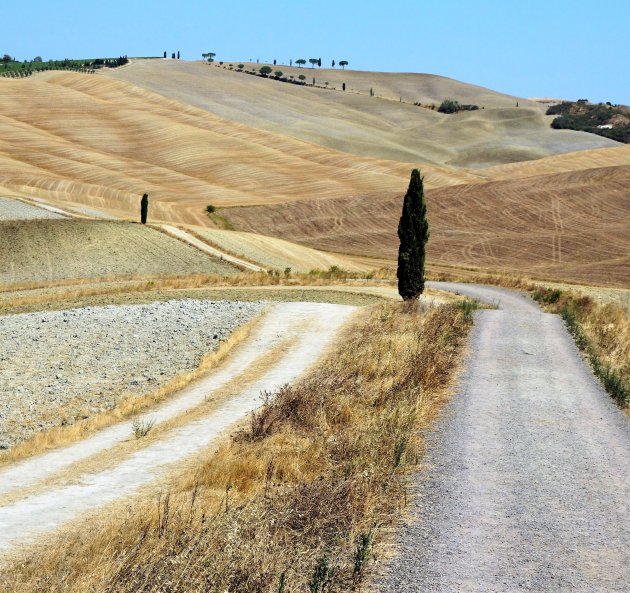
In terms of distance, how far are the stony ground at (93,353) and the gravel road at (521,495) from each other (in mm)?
9125

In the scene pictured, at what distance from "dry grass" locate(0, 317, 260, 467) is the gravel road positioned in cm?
730

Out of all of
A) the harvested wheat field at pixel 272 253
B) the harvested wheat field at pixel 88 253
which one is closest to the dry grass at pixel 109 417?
the harvested wheat field at pixel 88 253

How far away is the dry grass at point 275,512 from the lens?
29.1ft

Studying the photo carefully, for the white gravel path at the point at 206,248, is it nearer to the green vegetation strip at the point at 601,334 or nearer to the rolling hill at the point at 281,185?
the rolling hill at the point at 281,185

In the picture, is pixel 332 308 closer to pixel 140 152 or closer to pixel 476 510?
pixel 476 510

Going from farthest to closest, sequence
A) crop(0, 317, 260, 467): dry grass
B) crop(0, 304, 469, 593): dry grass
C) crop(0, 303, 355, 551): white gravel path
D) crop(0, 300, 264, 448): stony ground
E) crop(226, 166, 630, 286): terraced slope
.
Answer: crop(226, 166, 630, 286): terraced slope < crop(0, 300, 264, 448): stony ground < crop(0, 317, 260, 467): dry grass < crop(0, 303, 355, 551): white gravel path < crop(0, 304, 469, 593): dry grass

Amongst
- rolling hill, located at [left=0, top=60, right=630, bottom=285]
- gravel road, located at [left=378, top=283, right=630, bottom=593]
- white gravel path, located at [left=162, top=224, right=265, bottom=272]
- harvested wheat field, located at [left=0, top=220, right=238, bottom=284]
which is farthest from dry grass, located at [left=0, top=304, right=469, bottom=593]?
rolling hill, located at [left=0, top=60, right=630, bottom=285]

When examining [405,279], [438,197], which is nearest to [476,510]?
[405,279]

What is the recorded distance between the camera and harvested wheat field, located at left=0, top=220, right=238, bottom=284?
5759cm

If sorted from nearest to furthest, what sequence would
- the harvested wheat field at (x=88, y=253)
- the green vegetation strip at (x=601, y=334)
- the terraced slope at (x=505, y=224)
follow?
the green vegetation strip at (x=601, y=334)
the harvested wheat field at (x=88, y=253)
the terraced slope at (x=505, y=224)

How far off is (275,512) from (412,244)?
32877 millimetres

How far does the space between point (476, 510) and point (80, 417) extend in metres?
11.9

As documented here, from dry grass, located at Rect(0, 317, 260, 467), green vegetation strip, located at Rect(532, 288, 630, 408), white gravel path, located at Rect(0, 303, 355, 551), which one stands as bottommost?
dry grass, located at Rect(0, 317, 260, 467)

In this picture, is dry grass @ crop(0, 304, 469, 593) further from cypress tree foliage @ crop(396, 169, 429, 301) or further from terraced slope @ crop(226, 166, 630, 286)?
terraced slope @ crop(226, 166, 630, 286)
